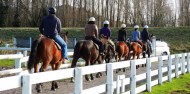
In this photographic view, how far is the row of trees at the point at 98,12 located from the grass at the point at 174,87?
5257 cm

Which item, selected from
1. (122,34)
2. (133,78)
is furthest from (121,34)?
(133,78)

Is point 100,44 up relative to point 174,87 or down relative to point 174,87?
up

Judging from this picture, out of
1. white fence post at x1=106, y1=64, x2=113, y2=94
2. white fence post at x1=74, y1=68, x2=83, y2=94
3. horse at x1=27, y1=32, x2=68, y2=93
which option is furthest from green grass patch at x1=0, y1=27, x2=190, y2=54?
white fence post at x1=74, y1=68, x2=83, y2=94

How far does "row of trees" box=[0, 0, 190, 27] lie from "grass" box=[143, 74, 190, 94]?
172ft

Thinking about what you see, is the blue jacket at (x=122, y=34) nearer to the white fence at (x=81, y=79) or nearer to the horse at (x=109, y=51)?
the horse at (x=109, y=51)

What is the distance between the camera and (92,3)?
245 ft

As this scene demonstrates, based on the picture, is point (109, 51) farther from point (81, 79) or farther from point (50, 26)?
point (81, 79)

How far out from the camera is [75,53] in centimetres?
1617

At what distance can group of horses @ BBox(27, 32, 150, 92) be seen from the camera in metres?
12.6

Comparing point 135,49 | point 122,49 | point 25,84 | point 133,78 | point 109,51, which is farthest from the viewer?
point 135,49

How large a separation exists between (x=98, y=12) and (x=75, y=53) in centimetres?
5937

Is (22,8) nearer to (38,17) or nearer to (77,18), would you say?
(38,17)

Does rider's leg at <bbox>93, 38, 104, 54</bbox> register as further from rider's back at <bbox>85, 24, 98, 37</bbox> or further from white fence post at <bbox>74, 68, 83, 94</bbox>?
white fence post at <bbox>74, 68, 83, 94</bbox>

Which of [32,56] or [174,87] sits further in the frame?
[174,87]
